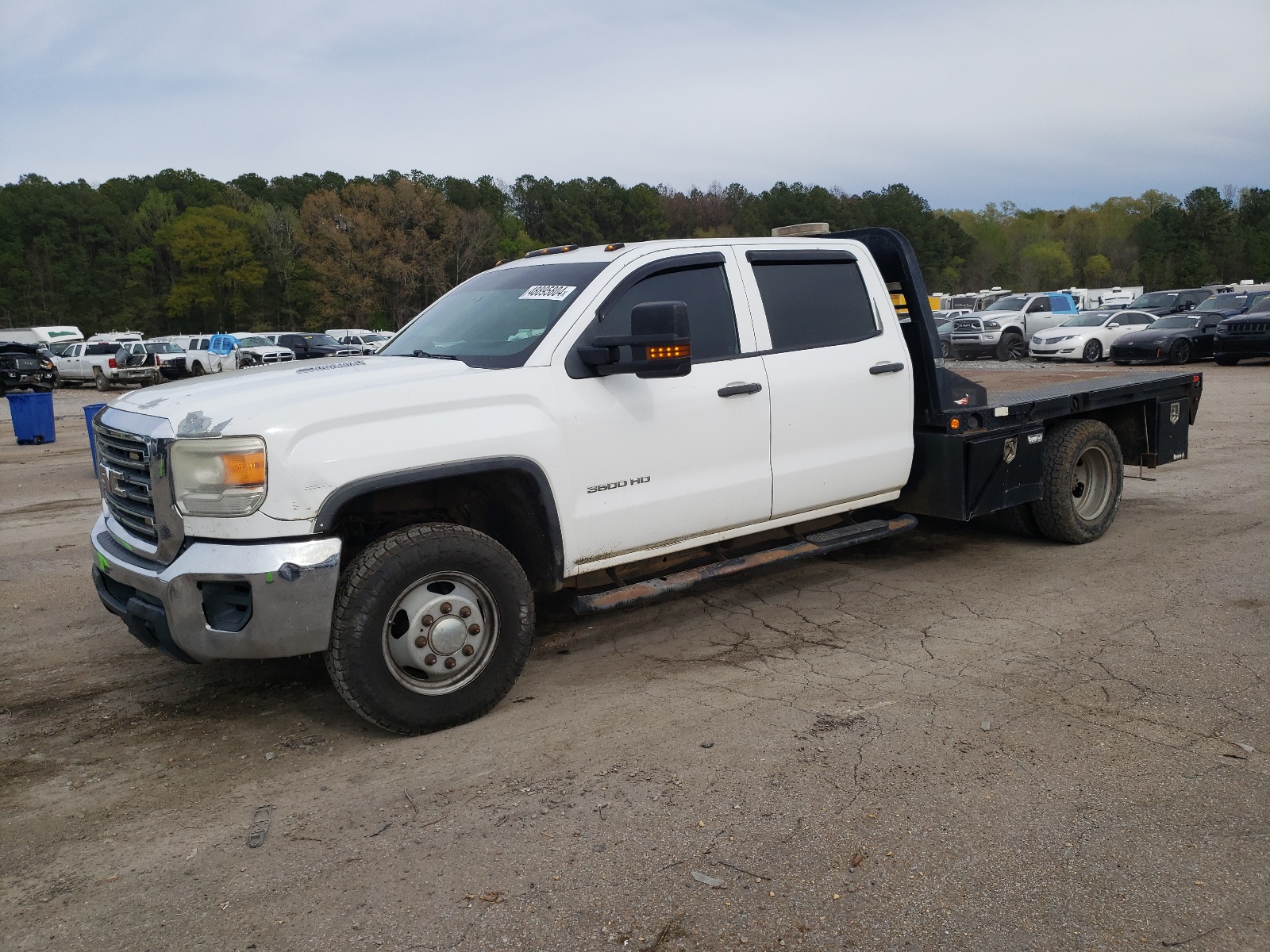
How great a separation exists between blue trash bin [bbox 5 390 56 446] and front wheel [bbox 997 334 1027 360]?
77.4 feet

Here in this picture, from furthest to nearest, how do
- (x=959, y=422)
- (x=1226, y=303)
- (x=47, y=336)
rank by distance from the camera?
(x=47, y=336)
(x=1226, y=303)
(x=959, y=422)

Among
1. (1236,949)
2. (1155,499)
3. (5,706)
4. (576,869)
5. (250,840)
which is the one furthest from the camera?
(1155,499)

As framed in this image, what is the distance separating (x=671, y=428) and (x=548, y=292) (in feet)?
2.94

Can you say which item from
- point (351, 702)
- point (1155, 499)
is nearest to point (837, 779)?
point (351, 702)

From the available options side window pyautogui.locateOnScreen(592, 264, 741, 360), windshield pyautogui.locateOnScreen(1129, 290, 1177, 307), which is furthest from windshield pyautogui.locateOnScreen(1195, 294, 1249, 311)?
side window pyautogui.locateOnScreen(592, 264, 741, 360)

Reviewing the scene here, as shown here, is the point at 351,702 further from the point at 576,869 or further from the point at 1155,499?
the point at 1155,499

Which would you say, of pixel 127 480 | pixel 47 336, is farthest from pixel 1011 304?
pixel 47 336

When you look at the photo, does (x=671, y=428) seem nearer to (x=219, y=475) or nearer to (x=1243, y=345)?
(x=219, y=475)

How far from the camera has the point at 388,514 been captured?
4.20 metres

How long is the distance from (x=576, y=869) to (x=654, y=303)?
2.24m

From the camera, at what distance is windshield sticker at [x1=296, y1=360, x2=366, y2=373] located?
455cm

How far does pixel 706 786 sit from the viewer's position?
3.52 meters

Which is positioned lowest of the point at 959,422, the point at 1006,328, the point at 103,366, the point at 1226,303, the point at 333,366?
the point at 959,422

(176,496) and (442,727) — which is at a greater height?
(176,496)
